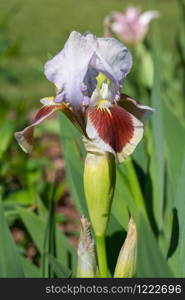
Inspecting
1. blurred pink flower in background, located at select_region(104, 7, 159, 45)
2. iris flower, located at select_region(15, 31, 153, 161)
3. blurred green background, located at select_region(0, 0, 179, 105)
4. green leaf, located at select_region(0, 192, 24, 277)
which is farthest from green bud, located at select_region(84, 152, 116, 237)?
blurred green background, located at select_region(0, 0, 179, 105)

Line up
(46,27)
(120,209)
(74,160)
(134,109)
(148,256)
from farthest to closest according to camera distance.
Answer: (46,27) → (74,160) → (120,209) → (134,109) → (148,256)

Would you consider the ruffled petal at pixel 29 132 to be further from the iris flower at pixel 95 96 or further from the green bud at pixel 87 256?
the green bud at pixel 87 256

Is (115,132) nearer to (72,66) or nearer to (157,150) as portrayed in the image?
(72,66)

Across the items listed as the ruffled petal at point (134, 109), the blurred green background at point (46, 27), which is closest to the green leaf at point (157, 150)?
the ruffled petal at point (134, 109)

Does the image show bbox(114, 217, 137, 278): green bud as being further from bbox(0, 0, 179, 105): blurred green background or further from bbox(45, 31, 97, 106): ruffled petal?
bbox(0, 0, 179, 105): blurred green background

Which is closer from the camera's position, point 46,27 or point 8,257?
point 8,257

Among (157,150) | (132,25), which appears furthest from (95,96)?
(132,25)

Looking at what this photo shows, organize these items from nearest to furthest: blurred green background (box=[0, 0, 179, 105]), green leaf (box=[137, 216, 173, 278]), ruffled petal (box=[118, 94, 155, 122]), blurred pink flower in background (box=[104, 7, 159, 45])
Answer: green leaf (box=[137, 216, 173, 278])
ruffled petal (box=[118, 94, 155, 122])
blurred pink flower in background (box=[104, 7, 159, 45])
blurred green background (box=[0, 0, 179, 105])

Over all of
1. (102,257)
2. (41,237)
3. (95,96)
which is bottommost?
(41,237)
